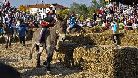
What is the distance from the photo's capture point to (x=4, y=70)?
2396 mm

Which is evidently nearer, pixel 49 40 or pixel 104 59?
pixel 104 59

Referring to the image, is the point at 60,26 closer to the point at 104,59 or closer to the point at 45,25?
the point at 45,25

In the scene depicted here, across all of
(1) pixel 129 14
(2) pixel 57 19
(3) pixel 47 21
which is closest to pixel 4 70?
(3) pixel 47 21

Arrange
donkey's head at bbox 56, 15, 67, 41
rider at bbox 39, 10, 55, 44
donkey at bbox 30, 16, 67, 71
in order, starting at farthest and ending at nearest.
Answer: donkey's head at bbox 56, 15, 67, 41
rider at bbox 39, 10, 55, 44
donkey at bbox 30, 16, 67, 71

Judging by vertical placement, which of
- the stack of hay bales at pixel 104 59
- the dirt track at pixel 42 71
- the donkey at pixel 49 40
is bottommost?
the dirt track at pixel 42 71

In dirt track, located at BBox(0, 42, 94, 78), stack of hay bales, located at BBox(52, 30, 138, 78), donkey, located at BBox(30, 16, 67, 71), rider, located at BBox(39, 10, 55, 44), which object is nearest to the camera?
stack of hay bales, located at BBox(52, 30, 138, 78)

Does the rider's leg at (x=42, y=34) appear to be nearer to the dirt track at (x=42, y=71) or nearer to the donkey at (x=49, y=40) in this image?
the donkey at (x=49, y=40)

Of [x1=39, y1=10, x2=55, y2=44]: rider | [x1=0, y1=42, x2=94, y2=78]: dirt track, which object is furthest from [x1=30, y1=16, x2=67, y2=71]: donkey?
[x1=0, y1=42, x2=94, y2=78]: dirt track

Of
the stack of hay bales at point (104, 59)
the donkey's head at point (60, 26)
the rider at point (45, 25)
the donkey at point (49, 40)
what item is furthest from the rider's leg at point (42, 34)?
the stack of hay bales at point (104, 59)

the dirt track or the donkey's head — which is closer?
the dirt track

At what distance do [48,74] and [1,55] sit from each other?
21.9ft

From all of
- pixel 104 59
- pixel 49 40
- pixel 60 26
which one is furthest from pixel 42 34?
pixel 104 59

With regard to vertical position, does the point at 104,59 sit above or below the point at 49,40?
below

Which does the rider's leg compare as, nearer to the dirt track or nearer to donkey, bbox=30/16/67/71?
donkey, bbox=30/16/67/71
